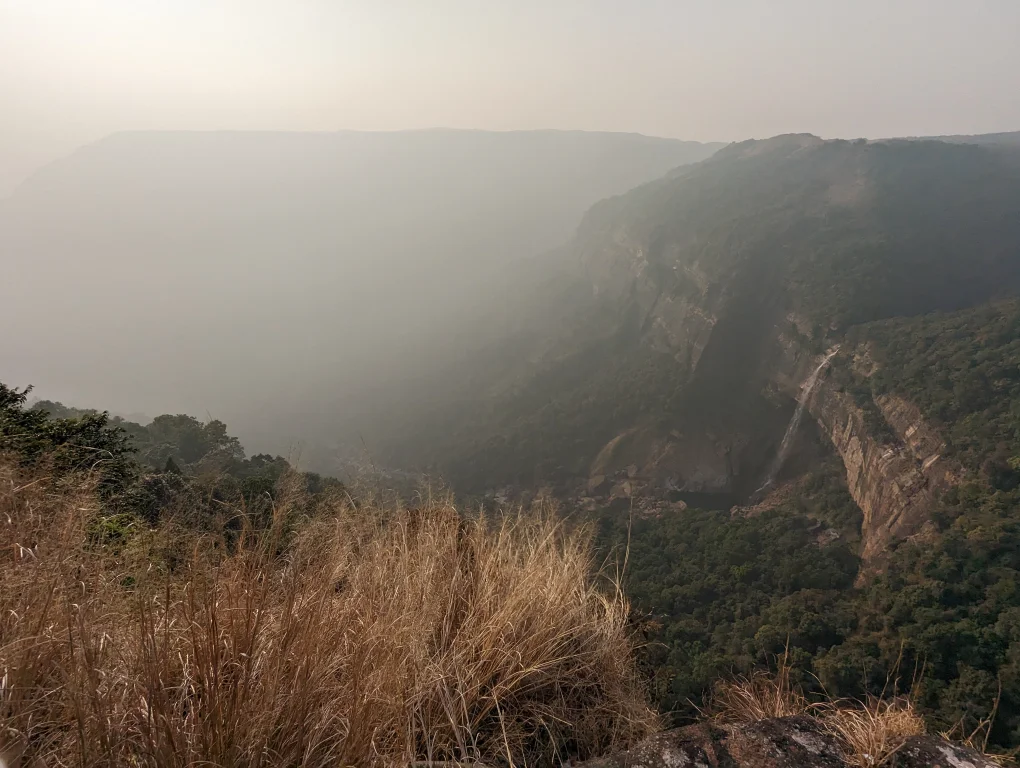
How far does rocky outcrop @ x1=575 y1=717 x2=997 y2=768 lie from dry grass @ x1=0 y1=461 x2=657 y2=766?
0.42 meters

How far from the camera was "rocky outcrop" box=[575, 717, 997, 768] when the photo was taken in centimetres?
138

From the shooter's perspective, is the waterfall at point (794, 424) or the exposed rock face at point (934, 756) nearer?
the exposed rock face at point (934, 756)

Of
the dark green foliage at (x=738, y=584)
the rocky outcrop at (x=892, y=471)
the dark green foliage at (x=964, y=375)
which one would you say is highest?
the dark green foliage at (x=964, y=375)

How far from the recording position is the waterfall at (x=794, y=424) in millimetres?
42312

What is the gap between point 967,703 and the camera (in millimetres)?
13281

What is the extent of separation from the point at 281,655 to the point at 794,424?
164 ft

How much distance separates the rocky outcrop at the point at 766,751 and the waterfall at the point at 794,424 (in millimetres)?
46512

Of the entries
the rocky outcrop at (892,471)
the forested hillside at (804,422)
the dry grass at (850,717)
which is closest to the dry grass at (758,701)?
the dry grass at (850,717)

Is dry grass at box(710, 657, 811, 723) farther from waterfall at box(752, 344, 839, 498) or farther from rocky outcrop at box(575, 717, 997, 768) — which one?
waterfall at box(752, 344, 839, 498)

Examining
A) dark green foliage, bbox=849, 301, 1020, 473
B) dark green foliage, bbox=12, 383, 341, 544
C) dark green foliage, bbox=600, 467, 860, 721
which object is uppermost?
dark green foliage, bbox=12, 383, 341, 544

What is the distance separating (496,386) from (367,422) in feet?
66.5

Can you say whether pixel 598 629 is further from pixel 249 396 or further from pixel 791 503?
pixel 249 396

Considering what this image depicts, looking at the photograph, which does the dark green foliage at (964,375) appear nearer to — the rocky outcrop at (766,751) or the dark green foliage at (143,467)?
the rocky outcrop at (766,751)

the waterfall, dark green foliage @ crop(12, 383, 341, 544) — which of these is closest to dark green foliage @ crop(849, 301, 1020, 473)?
the waterfall
